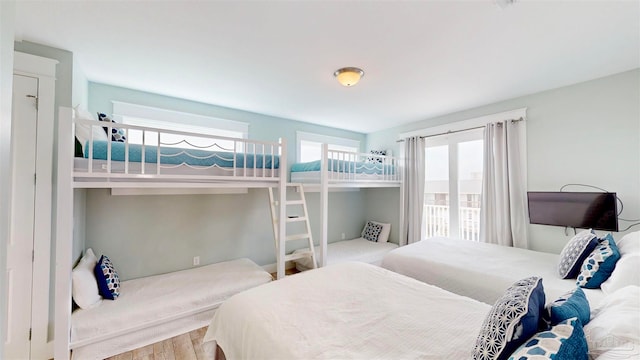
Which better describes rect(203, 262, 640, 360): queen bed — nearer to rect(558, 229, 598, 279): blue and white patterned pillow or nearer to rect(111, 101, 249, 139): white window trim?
rect(558, 229, 598, 279): blue and white patterned pillow

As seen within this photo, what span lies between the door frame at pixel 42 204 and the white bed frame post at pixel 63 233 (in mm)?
357

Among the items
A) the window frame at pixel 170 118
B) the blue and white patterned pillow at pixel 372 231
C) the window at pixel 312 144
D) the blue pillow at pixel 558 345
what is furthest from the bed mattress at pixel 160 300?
the blue pillow at pixel 558 345

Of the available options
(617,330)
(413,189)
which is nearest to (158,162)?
→ (617,330)

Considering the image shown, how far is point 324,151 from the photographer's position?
10.1 ft

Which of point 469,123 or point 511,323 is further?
point 469,123

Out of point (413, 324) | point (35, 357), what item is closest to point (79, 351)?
point (35, 357)

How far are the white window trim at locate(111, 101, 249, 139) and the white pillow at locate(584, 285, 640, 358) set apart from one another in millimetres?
3622

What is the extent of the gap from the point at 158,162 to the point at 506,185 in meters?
3.86

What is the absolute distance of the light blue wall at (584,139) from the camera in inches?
94.6

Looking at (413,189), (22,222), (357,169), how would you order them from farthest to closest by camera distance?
1. (413,189)
2. (357,169)
3. (22,222)

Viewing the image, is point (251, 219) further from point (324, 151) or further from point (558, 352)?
→ point (558, 352)

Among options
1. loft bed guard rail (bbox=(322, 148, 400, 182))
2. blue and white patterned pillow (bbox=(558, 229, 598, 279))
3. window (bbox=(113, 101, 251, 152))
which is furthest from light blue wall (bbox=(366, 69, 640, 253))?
window (bbox=(113, 101, 251, 152))

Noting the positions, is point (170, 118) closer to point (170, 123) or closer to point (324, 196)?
point (170, 123)

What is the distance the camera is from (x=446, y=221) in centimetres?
388
